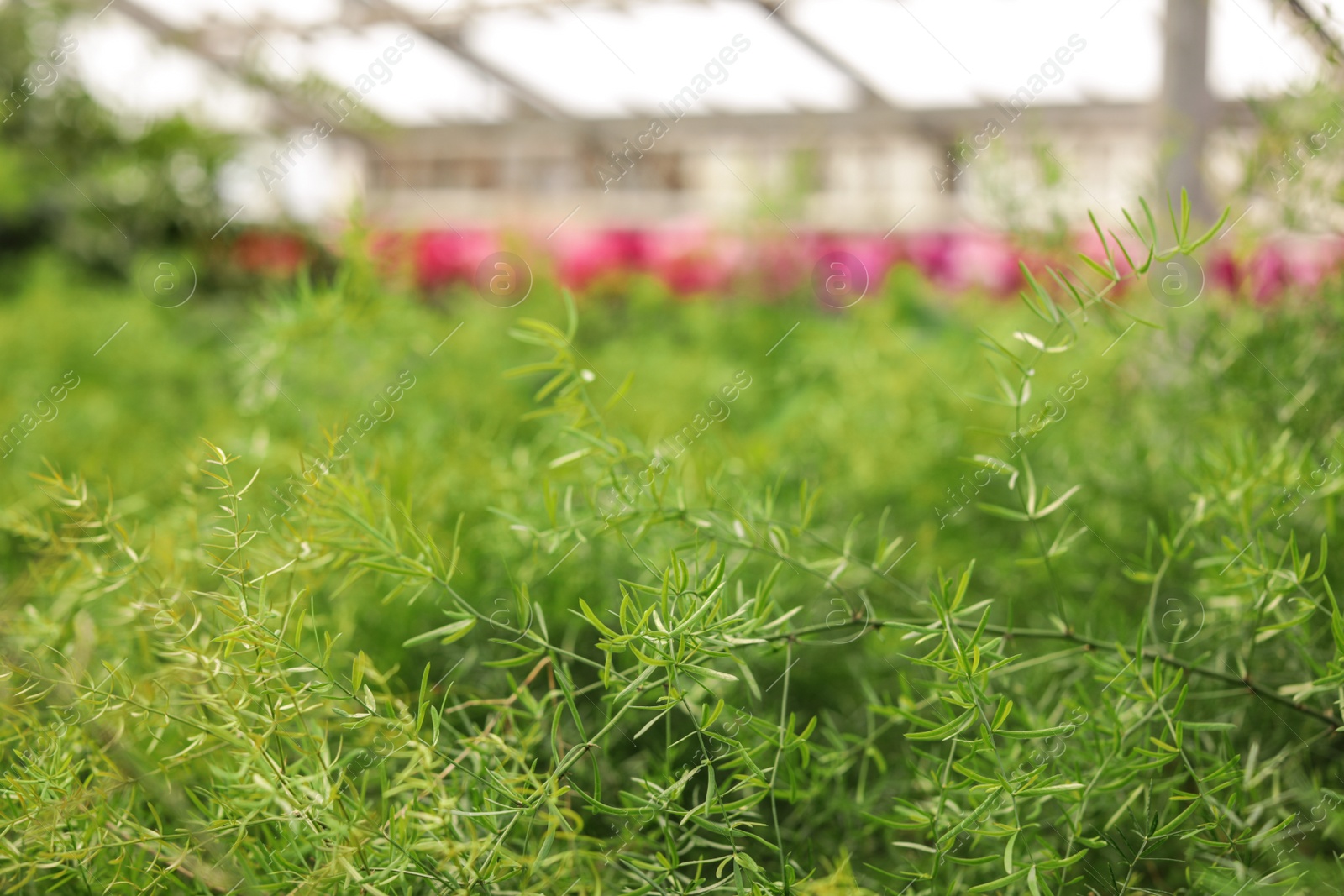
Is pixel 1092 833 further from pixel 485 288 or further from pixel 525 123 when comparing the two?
pixel 525 123

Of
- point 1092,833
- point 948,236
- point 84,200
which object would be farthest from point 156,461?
point 948,236

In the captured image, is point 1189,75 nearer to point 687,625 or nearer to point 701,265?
point 701,265

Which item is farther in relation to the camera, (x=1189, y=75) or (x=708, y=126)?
(x=708, y=126)

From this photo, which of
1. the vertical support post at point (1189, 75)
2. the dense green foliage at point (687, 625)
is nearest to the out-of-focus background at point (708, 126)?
the vertical support post at point (1189, 75)

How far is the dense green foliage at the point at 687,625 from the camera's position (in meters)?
0.27

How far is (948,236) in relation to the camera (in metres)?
1.79

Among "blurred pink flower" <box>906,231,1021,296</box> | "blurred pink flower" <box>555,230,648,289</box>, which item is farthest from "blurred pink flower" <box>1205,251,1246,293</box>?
"blurred pink flower" <box>555,230,648,289</box>

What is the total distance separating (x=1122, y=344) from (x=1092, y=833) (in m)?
0.39

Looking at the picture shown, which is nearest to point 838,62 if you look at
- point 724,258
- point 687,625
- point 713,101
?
point 713,101

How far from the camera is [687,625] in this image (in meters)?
0.25

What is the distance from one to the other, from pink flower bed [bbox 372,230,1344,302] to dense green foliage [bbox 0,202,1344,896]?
0.50 metres

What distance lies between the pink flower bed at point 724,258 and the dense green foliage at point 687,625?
501mm

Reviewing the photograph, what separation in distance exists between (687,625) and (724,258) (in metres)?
1.28

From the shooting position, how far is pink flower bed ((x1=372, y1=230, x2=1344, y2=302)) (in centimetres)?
134
